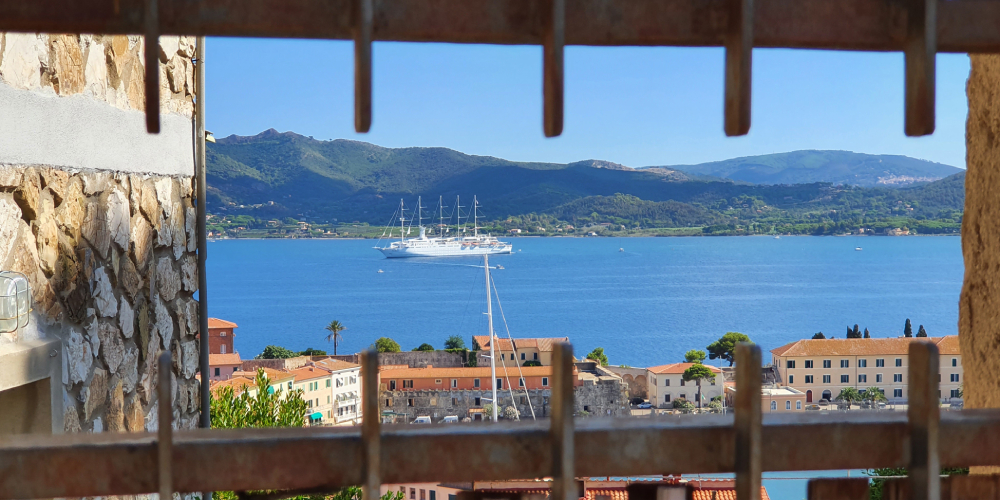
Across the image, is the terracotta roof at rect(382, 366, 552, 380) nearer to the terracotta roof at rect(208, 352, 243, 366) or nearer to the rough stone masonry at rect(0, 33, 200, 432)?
the terracotta roof at rect(208, 352, 243, 366)

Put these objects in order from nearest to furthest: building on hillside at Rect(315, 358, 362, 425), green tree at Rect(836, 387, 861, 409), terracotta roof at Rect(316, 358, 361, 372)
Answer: building on hillside at Rect(315, 358, 362, 425), terracotta roof at Rect(316, 358, 361, 372), green tree at Rect(836, 387, 861, 409)

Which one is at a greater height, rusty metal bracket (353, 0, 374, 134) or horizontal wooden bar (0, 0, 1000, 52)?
horizontal wooden bar (0, 0, 1000, 52)

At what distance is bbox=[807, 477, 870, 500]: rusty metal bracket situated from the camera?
705 millimetres

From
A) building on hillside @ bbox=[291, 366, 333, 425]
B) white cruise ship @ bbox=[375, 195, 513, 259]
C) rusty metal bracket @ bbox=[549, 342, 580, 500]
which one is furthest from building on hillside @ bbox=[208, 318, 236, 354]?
white cruise ship @ bbox=[375, 195, 513, 259]

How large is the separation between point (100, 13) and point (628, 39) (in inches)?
17.9

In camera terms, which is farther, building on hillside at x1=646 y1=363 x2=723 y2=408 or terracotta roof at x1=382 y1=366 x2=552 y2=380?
building on hillside at x1=646 y1=363 x2=723 y2=408

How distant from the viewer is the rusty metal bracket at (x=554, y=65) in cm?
64

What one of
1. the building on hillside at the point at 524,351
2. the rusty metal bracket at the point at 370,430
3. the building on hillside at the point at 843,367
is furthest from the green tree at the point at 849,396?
the rusty metal bracket at the point at 370,430

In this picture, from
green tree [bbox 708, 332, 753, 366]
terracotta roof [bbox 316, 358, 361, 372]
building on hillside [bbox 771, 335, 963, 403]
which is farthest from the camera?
green tree [bbox 708, 332, 753, 366]

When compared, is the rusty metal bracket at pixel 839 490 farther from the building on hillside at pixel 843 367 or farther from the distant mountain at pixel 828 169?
the distant mountain at pixel 828 169

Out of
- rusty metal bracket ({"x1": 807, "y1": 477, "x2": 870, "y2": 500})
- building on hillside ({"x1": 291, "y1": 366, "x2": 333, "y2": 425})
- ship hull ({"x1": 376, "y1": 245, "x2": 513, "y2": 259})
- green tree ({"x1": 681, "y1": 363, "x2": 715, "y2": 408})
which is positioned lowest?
green tree ({"x1": 681, "y1": 363, "x2": 715, "y2": 408})

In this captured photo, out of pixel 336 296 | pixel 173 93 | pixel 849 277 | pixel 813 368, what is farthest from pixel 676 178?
pixel 173 93

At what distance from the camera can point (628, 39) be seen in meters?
0.68

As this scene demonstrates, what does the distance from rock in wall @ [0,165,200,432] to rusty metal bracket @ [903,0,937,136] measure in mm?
1747
